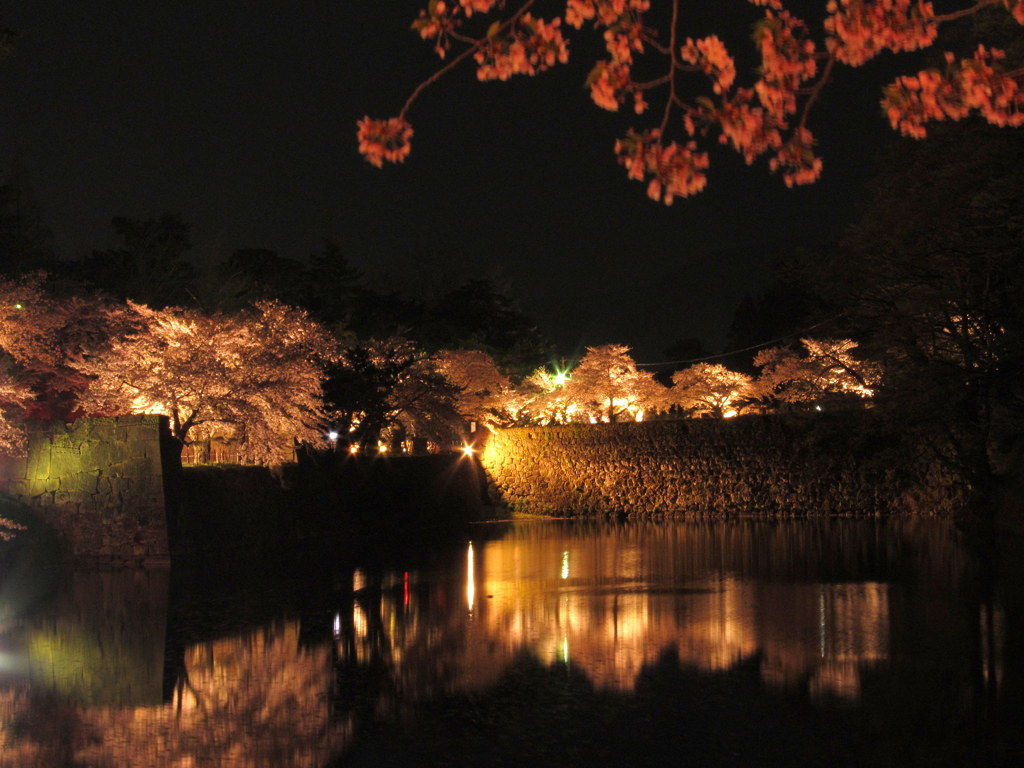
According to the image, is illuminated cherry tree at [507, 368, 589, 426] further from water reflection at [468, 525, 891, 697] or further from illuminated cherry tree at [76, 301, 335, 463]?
water reflection at [468, 525, 891, 697]

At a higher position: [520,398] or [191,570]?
[520,398]

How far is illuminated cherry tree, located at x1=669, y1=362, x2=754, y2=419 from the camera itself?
111ft

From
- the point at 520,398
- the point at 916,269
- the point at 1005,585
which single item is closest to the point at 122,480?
the point at 1005,585

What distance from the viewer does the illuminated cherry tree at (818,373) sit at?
25.1 m

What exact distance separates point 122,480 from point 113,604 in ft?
16.1

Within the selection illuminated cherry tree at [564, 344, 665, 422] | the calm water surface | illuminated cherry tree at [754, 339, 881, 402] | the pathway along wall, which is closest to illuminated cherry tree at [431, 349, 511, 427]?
the pathway along wall

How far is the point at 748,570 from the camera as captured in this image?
45.7 ft

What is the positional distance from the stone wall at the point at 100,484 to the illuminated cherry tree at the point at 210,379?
1.05m

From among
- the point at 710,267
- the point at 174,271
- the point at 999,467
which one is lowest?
the point at 999,467

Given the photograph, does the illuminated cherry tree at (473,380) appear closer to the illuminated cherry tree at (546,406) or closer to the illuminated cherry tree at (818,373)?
the illuminated cherry tree at (546,406)

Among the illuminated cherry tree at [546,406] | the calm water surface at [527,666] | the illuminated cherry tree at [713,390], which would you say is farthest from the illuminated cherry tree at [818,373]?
the calm water surface at [527,666]

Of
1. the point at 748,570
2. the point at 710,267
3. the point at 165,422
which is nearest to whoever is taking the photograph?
the point at 748,570

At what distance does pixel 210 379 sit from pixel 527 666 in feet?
37.7

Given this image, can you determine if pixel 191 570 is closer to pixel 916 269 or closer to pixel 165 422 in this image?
pixel 165 422
